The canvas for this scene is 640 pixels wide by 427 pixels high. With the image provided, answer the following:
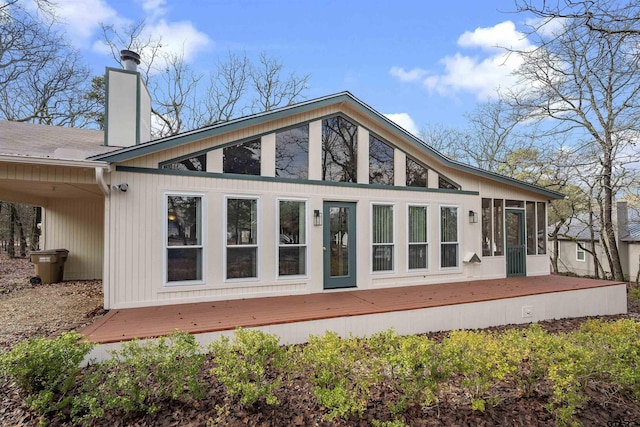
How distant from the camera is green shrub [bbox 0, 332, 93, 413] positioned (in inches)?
102

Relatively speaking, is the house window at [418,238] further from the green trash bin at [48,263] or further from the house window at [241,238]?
the green trash bin at [48,263]

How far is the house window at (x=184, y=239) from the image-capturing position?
5523 mm

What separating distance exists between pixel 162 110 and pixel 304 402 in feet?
55.8

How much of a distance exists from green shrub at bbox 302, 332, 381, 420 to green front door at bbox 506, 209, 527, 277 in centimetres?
739

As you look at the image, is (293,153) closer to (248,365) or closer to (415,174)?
(415,174)

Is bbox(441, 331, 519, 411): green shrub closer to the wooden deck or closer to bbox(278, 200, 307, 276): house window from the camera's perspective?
the wooden deck

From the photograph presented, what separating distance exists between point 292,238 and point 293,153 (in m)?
1.73

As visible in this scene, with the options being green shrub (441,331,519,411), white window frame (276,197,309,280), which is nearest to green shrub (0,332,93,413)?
green shrub (441,331,519,411)

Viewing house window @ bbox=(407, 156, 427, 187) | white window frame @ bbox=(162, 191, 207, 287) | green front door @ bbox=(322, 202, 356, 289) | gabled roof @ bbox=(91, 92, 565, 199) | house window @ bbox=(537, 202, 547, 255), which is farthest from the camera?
house window @ bbox=(537, 202, 547, 255)

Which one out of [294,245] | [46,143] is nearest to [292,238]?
[294,245]

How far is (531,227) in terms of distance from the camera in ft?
30.5

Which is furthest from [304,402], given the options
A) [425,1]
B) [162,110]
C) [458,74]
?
[162,110]

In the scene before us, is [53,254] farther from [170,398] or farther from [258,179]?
[170,398]

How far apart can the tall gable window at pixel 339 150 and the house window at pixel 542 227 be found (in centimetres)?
622
